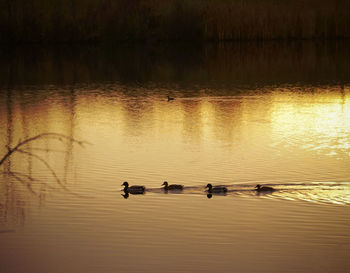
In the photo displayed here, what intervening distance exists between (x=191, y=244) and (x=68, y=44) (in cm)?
3532

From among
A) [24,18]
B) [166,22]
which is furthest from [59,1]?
[166,22]

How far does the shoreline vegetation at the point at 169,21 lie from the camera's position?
40.9 meters

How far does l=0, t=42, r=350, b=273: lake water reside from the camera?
8.57 metres

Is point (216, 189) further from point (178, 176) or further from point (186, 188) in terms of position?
point (178, 176)

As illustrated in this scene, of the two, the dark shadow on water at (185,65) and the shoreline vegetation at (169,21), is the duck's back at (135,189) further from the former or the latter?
the shoreline vegetation at (169,21)

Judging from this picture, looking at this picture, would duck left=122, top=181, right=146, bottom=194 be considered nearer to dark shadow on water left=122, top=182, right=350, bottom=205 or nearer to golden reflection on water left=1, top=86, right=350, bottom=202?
dark shadow on water left=122, top=182, right=350, bottom=205

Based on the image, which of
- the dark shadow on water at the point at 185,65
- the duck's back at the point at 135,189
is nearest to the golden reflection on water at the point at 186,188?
the duck's back at the point at 135,189

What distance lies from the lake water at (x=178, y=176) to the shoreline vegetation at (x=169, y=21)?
15973 mm

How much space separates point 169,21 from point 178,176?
3096 cm

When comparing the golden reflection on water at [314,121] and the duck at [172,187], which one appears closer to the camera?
the duck at [172,187]

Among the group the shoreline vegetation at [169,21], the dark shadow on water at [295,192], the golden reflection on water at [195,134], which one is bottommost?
the dark shadow on water at [295,192]

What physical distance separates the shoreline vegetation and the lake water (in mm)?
15973

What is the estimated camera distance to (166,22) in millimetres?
42062

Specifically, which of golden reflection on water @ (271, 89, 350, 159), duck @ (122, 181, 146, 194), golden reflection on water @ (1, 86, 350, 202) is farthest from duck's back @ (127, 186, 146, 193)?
golden reflection on water @ (271, 89, 350, 159)
